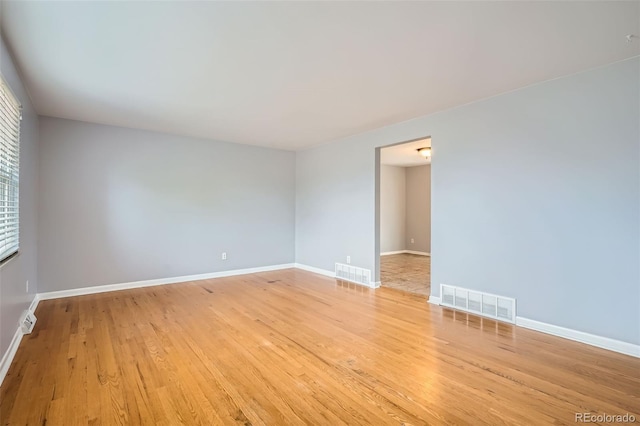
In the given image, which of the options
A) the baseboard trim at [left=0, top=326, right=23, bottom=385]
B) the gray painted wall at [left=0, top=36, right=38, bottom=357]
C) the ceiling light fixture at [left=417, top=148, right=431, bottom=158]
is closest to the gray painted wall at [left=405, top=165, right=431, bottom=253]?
the ceiling light fixture at [left=417, top=148, right=431, bottom=158]

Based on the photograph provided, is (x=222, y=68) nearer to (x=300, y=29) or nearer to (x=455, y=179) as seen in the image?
(x=300, y=29)

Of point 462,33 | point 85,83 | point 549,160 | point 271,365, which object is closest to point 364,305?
point 271,365

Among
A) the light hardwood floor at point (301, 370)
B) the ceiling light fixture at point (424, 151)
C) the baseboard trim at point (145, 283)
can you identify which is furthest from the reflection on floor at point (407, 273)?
the ceiling light fixture at point (424, 151)

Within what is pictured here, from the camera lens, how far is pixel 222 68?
2.74m

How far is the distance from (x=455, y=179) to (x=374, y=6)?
2.44 meters

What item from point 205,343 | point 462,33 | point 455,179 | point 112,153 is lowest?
point 205,343

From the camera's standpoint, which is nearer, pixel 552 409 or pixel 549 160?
pixel 552 409

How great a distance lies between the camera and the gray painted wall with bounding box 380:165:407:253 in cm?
855

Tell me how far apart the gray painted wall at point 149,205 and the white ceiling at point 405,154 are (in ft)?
7.42

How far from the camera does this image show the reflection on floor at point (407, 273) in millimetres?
4859

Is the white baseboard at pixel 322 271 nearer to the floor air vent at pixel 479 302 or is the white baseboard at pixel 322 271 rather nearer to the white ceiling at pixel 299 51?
the floor air vent at pixel 479 302

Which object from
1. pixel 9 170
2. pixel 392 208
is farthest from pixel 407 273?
pixel 9 170

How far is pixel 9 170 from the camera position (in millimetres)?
2660

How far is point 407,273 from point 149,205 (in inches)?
181
